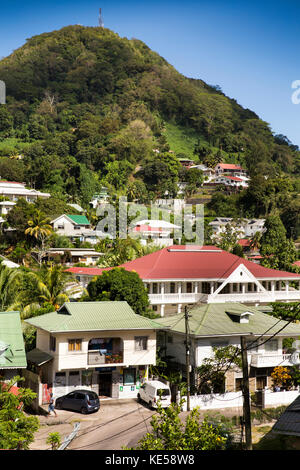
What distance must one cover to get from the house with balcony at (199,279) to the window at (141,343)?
1089cm

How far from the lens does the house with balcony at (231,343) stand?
118ft

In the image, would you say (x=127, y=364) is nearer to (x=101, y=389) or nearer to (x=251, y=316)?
(x=101, y=389)

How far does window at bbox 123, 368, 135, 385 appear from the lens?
35469 millimetres

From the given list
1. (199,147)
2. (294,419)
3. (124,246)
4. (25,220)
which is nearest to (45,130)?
(199,147)

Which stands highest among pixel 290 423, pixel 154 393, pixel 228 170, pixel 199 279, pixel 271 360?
pixel 228 170

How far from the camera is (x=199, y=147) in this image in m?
185

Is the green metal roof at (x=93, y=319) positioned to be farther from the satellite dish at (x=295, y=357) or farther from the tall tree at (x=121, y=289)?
the satellite dish at (x=295, y=357)

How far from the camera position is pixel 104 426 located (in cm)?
2914

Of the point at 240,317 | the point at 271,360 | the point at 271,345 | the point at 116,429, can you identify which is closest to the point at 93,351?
the point at 116,429

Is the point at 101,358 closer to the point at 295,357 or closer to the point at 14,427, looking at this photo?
the point at 295,357

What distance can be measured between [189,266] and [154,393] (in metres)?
19.4

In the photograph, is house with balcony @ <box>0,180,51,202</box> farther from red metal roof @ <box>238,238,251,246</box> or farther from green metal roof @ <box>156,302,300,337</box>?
green metal roof @ <box>156,302,300,337</box>

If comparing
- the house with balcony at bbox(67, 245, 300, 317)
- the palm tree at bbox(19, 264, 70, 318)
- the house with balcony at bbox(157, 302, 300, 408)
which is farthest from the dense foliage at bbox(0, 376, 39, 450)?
the house with balcony at bbox(67, 245, 300, 317)

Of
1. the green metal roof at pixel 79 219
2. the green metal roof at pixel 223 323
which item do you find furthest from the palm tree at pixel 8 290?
the green metal roof at pixel 79 219
